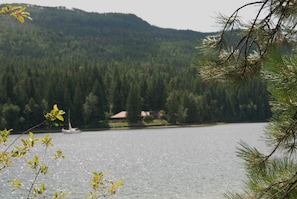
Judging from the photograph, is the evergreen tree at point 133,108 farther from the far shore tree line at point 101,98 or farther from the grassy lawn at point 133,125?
the grassy lawn at point 133,125

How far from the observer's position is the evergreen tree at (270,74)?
295cm

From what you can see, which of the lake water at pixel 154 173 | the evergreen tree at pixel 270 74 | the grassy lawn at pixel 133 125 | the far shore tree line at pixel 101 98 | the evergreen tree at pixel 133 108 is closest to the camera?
the evergreen tree at pixel 270 74

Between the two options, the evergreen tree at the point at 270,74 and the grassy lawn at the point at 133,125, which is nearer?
the evergreen tree at the point at 270,74

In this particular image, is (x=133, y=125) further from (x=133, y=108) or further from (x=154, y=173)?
→ (x=154, y=173)

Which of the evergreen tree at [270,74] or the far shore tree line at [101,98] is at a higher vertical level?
the evergreen tree at [270,74]

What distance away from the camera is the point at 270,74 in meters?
2.84

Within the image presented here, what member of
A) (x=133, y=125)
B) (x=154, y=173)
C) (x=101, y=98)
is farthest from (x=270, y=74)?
(x=101, y=98)

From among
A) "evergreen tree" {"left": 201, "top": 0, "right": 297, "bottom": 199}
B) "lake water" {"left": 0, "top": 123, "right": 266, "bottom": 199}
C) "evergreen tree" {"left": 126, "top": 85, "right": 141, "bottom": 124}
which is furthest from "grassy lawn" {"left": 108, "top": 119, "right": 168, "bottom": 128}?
"evergreen tree" {"left": 201, "top": 0, "right": 297, "bottom": 199}

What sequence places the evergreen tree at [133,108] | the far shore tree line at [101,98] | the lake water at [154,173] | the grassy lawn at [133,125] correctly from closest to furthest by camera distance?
1. the lake water at [154,173]
2. the far shore tree line at [101,98]
3. the evergreen tree at [133,108]
4. the grassy lawn at [133,125]

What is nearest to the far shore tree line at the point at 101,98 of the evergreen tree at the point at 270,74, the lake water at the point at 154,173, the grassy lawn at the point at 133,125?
the grassy lawn at the point at 133,125

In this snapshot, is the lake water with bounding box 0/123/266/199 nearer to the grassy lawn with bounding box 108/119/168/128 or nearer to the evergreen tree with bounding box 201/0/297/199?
the evergreen tree with bounding box 201/0/297/199

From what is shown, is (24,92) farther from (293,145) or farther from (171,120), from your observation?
(293,145)

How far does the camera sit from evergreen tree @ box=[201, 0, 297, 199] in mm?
2945

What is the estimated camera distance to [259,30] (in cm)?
412
